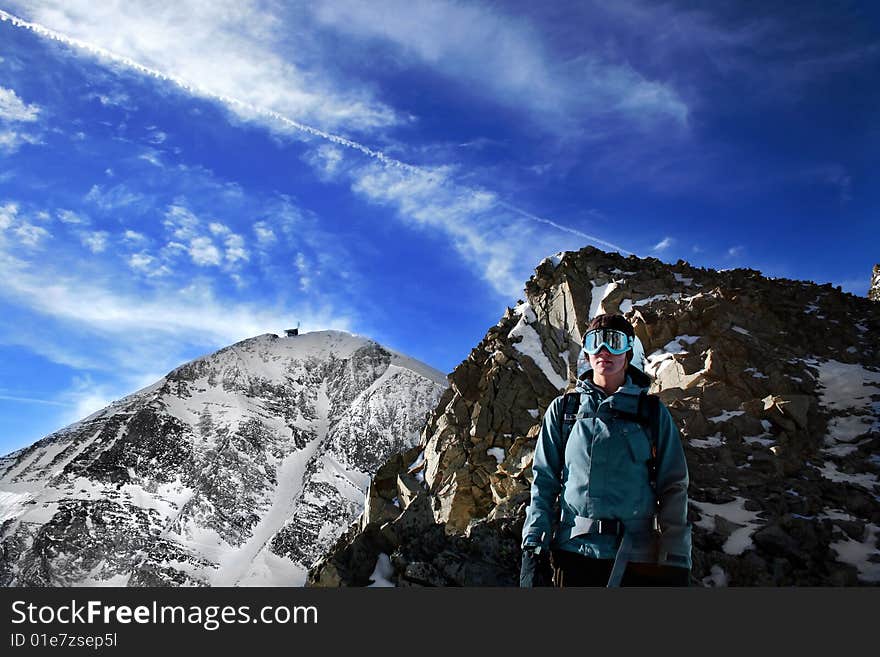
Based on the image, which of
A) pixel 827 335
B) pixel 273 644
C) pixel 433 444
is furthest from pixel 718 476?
pixel 433 444

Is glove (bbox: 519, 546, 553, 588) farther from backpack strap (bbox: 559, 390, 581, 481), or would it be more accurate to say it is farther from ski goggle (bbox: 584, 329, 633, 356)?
ski goggle (bbox: 584, 329, 633, 356)

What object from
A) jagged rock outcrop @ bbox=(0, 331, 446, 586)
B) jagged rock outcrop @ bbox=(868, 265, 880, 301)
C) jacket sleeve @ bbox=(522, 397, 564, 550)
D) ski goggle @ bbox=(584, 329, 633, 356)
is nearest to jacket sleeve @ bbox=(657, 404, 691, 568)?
ski goggle @ bbox=(584, 329, 633, 356)

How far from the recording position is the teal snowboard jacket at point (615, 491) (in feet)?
15.5

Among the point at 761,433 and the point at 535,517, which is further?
the point at 761,433

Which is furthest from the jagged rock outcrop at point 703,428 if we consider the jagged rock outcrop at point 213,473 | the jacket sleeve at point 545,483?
the jagged rock outcrop at point 213,473

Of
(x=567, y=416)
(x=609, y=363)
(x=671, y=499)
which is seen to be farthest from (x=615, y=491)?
(x=609, y=363)

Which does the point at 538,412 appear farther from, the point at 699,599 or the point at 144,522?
the point at 144,522

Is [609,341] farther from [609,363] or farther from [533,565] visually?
[533,565]

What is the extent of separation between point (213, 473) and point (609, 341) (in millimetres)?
168421

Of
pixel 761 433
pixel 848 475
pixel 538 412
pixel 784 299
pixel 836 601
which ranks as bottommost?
pixel 836 601

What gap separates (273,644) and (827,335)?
1247 inches

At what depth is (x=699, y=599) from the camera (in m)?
4.01

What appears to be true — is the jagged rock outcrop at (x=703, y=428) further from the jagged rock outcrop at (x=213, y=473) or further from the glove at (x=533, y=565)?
the jagged rock outcrop at (x=213, y=473)

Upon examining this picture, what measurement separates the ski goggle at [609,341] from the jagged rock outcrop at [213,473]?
13007cm
